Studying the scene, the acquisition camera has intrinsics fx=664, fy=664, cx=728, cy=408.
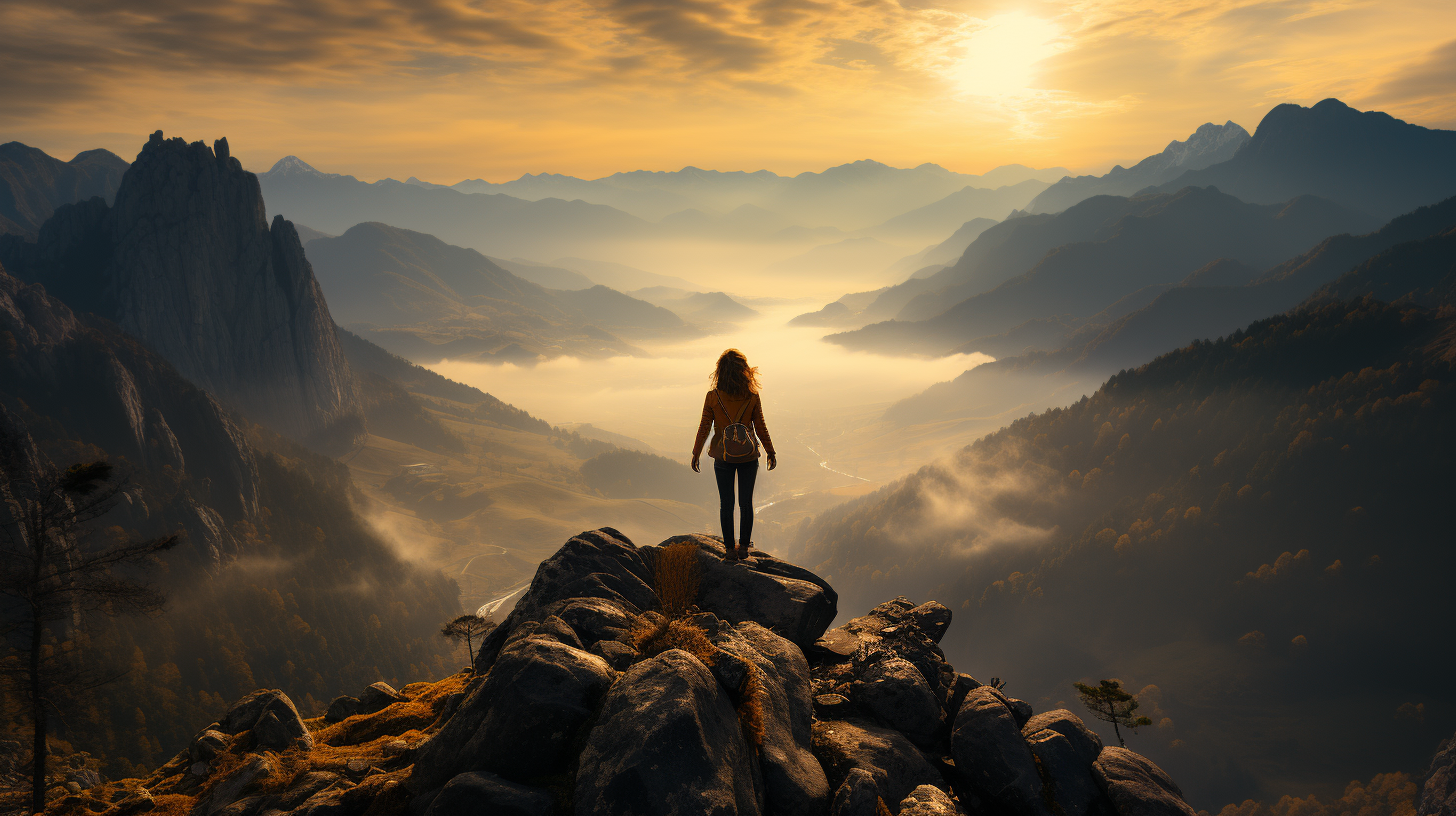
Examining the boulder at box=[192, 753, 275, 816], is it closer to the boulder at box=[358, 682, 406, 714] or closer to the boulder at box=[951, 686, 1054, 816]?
the boulder at box=[358, 682, 406, 714]

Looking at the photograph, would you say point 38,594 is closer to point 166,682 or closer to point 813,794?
point 813,794

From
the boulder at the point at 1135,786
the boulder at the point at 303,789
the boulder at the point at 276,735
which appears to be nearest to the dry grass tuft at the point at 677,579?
the boulder at the point at 303,789

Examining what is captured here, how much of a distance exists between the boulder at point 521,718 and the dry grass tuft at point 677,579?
17.5ft

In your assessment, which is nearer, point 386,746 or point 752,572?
→ point 386,746

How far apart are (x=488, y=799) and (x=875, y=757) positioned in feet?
22.6

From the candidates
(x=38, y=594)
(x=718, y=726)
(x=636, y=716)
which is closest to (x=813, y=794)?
(x=718, y=726)

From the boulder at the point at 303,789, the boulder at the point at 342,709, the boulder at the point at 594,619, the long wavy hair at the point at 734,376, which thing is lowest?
the boulder at the point at 342,709

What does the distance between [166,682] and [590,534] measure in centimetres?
18549

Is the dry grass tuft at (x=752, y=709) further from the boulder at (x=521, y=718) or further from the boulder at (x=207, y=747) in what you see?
the boulder at (x=207, y=747)

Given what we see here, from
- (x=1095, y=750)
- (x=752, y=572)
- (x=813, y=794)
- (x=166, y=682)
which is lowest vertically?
(x=166, y=682)

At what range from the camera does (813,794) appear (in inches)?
436

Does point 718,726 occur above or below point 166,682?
above

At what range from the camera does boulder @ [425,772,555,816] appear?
31.8 ft

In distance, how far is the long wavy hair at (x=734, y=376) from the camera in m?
16.9
